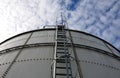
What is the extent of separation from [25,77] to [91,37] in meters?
4.97

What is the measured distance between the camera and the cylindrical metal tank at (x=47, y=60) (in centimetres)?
598

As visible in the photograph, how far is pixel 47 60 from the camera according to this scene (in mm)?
6484

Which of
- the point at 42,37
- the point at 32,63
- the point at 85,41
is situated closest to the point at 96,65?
the point at 32,63

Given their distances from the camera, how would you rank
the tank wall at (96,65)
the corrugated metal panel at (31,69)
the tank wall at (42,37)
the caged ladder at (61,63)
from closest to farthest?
1. the caged ladder at (61,63)
2. the corrugated metal panel at (31,69)
3. the tank wall at (96,65)
4. the tank wall at (42,37)

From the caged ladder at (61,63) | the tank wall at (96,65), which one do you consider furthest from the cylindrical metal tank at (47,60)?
the caged ladder at (61,63)

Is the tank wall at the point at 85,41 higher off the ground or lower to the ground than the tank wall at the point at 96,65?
higher

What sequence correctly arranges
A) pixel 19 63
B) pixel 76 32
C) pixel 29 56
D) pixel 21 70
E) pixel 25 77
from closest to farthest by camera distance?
pixel 25 77
pixel 21 70
pixel 19 63
pixel 29 56
pixel 76 32

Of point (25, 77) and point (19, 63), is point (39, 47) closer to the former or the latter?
point (19, 63)

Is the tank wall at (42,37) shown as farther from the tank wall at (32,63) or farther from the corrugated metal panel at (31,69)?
the corrugated metal panel at (31,69)

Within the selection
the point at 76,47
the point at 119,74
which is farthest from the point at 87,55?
the point at 119,74

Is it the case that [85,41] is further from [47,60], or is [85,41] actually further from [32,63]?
[32,63]

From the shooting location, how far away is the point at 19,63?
21.3 ft

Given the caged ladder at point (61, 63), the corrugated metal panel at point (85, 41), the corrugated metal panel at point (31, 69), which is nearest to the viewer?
the caged ladder at point (61, 63)

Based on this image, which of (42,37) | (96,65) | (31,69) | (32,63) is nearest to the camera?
(31,69)
